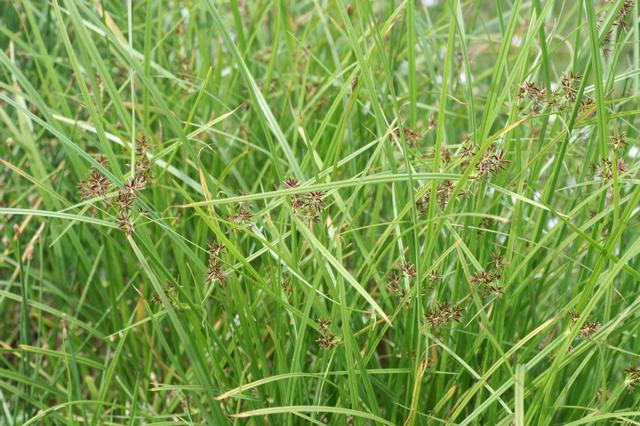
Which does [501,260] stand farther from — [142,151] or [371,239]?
[142,151]

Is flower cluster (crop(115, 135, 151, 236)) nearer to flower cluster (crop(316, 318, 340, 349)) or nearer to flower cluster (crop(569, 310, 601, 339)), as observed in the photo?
flower cluster (crop(316, 318, 340, 349))

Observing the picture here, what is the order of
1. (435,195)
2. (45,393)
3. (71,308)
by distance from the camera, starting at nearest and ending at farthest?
(435,195) → (45,393) → (71,308)

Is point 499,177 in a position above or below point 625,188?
above

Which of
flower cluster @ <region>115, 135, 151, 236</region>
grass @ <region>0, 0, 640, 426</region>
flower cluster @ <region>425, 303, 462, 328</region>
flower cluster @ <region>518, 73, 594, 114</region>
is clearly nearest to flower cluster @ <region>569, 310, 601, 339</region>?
grass @ <region>0, 0, 640, 426</region>

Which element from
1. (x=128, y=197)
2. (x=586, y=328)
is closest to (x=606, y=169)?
(x=586, y=328)

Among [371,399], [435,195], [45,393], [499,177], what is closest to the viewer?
[435,195]

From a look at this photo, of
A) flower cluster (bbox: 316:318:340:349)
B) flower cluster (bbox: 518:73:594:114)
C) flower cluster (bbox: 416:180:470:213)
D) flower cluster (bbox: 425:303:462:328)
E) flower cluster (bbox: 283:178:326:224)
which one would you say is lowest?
flower cluster (bbox: 316:318:340:349)

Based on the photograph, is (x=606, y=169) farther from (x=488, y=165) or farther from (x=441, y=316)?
(x=441, y=316)

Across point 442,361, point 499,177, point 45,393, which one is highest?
point 499,177

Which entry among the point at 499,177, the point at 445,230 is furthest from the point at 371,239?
the point at 499,177

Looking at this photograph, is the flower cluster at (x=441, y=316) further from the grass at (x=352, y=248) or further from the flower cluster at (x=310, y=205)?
the flower cluster at (x=310, y=205)
